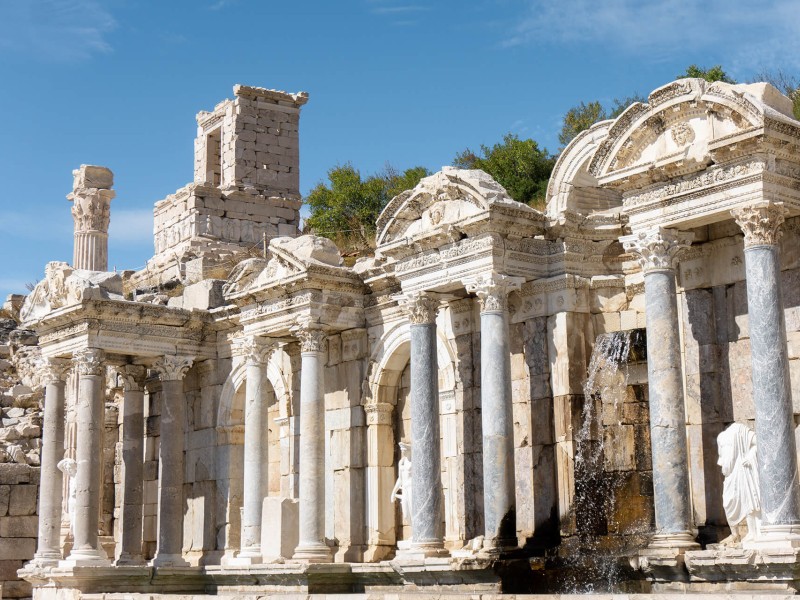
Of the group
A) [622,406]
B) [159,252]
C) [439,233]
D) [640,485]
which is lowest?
[640,485]

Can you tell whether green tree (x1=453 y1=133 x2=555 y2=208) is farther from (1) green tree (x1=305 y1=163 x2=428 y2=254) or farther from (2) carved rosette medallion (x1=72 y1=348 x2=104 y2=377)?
(2) carved rosette medallion (x1=72 y1=348 x2=104 y2=377)

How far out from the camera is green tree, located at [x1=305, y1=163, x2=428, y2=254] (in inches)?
1609

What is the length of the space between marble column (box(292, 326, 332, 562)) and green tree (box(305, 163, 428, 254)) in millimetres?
19316

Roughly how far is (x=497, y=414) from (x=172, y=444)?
→ 847 centimetres

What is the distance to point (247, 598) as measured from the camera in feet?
57.5

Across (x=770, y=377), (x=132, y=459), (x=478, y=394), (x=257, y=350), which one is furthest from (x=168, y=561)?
(x=770, y=377)

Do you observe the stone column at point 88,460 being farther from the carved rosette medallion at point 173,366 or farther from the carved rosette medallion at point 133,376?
the carved rosette medallion at point 133,376

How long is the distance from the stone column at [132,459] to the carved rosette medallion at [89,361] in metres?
1.69

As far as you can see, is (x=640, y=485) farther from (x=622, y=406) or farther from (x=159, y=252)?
(x=159, y=252)

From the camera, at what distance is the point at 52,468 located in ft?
75.3

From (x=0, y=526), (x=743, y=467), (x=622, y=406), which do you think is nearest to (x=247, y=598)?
(x=622, y=406)

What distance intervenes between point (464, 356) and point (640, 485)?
11.4 feet

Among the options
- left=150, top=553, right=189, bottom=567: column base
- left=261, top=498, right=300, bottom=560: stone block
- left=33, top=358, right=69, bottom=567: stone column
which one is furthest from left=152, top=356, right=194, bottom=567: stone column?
left=261, top=498, right=300, bottom=560: stone block

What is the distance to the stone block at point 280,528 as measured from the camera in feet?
65.8
